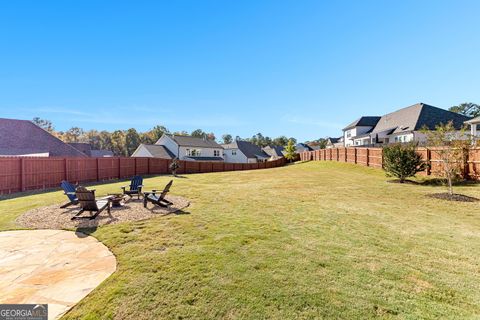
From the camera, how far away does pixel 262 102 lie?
3300 centimetres

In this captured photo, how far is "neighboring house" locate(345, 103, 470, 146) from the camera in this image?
3139 cm

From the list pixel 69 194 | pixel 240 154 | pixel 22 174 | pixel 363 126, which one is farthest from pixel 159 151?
pixel 363 126

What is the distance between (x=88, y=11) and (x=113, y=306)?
54.3ft

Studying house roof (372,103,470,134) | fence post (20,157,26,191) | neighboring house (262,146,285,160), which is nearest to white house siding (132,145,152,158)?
fence post (20,157,26,191)

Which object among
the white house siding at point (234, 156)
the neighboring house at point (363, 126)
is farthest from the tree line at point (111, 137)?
the neighboring house at point (363, 126)

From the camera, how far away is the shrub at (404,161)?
44.3ft

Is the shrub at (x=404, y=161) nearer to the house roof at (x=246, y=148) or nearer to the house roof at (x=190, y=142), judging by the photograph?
the house roof at (x=190, y=142)

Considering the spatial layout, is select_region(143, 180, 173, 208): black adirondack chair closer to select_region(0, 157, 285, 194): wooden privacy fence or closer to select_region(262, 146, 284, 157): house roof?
select_region(0, 157, 285, 194): wooden privacy fence

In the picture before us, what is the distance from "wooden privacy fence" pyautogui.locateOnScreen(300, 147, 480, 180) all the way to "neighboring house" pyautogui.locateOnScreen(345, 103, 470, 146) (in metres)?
8.18

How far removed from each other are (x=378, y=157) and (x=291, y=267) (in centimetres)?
2055

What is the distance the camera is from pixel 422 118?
32156mm

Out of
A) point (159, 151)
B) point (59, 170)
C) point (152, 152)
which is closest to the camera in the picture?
point (59, 170)

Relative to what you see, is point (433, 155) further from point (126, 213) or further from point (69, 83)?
point (69, 83)

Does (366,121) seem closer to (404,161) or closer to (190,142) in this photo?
(190,142)
